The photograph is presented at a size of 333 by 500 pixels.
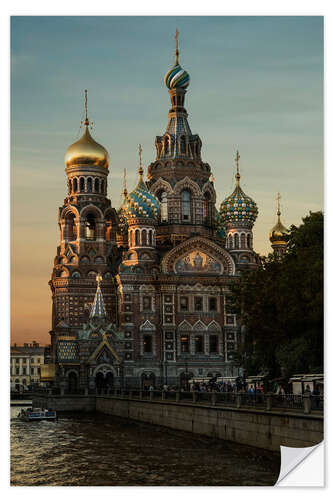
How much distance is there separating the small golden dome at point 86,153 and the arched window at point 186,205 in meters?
5.87

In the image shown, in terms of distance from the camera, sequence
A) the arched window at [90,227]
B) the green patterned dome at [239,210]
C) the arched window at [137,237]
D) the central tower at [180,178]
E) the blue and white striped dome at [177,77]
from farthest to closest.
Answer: the blue and white striped dome at [177,77]
the arched window at [90,227]
the central tower at [180,178]
the green patterned dome at [239,210]
the arched window at [137,237]

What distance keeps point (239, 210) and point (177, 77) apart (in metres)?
10.5

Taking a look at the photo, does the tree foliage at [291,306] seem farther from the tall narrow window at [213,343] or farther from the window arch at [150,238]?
the window arch at [150,238]

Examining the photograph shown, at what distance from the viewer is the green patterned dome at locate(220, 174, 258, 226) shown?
5716cm

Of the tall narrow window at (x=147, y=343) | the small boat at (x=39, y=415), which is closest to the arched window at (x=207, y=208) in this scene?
the tall narrow window at (x=147, y=343)

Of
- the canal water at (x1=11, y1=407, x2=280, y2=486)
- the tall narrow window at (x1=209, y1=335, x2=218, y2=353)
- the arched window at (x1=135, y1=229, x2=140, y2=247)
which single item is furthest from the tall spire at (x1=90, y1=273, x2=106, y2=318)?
the canal water at (x1=11, y1=407, x2=280, y2=486)

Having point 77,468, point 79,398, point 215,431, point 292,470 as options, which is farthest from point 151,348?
point 292,470

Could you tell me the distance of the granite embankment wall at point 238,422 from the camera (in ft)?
68.0

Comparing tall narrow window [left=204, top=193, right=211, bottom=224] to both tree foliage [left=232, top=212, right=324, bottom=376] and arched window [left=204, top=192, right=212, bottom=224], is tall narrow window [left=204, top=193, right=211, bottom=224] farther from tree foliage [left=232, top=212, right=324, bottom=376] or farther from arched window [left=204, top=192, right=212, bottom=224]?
tree foliage [left=232, top=212, right=324, bottom=376]

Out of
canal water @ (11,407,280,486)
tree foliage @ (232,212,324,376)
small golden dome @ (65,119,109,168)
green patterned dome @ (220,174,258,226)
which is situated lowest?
canal water @ (11,407,280,486)

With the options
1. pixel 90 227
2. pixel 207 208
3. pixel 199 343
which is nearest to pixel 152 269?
pixel 199 343

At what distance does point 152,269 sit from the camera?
176 feet

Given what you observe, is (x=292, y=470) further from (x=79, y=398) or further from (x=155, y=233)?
(x=155, y=233)

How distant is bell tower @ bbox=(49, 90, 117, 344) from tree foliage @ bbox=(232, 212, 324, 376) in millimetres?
23030
